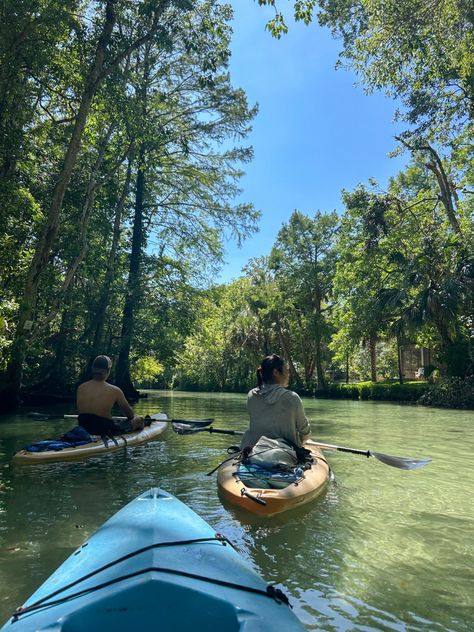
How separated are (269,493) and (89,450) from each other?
4112 millimetres

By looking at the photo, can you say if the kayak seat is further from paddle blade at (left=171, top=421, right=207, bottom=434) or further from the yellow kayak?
paddle blade at (left=171, top=421, right=207, bottom=434)

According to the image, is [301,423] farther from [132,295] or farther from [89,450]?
[132,295]

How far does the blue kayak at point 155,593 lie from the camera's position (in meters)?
1.99

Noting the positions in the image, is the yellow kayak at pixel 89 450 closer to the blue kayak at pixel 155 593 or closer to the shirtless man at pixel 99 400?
the shirtless man at pixel 99 400

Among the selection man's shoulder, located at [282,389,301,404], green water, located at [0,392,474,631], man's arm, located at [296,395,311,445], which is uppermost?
man's shoulder, located at [282,389,301,404]

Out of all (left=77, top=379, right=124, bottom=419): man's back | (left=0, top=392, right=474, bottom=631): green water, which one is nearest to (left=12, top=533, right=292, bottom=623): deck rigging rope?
(left=0, top=392, right=474, bottom=631): green water

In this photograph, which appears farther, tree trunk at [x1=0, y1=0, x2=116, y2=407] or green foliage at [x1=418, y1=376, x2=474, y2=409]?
green foliage at [x1=418, y1=376, x2=474, y2=409]

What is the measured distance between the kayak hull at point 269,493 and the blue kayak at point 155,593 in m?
2.00

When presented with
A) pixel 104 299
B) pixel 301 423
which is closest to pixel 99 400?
pixel 301 423

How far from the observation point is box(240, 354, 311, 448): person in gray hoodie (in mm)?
5609

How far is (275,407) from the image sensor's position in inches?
222

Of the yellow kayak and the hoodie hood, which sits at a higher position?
the hoodie hood

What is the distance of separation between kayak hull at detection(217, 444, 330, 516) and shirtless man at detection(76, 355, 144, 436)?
2.95 meters

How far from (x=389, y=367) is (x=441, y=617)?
4302 cm
